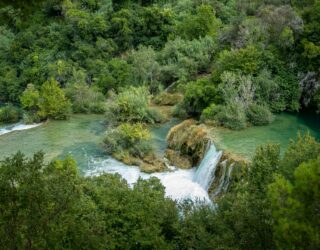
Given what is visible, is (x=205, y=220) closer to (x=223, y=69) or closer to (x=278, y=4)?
(x=223, y=69)

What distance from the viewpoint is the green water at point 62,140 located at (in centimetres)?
2555

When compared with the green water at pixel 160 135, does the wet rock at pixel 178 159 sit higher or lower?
higher

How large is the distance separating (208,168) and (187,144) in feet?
10.4

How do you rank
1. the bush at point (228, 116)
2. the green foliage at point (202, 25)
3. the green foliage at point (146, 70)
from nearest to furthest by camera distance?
the bush at point (228, 116)
the green foliage at point (146, 70)
the green foliage at point (202, 25)

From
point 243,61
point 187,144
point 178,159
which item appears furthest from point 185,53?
point 178,159

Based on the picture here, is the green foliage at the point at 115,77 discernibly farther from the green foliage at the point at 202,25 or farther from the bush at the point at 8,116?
the bush at the point at 8,116

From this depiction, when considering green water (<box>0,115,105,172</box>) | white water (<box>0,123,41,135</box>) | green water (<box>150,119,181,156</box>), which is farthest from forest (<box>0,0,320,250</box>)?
green water (<box>0,115,105,172</box>)

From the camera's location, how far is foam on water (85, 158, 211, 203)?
843 inches

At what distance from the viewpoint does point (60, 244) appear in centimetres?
1030

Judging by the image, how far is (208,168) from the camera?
72.5 ft

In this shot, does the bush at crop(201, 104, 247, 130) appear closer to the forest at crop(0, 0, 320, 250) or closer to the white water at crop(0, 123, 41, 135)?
the forest at crop(0, 0, 320, 250)

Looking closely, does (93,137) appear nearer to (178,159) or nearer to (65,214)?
(178,159)

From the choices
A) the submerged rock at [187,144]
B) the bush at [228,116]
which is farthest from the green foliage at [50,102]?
the bush at [228,116]

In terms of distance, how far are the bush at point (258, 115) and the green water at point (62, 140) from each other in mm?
7918
